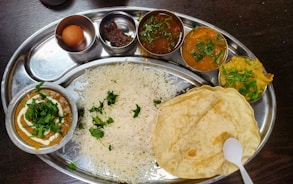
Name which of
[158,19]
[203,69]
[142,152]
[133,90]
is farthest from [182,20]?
[142,152]

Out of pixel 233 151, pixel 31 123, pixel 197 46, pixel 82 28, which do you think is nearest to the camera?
pixel 233 151

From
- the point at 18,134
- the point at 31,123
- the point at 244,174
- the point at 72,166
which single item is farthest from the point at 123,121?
the point at 244,174

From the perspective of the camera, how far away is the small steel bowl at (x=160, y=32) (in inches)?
123

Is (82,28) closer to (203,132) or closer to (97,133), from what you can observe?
(97,133)

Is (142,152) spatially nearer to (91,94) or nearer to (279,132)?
(91,94)

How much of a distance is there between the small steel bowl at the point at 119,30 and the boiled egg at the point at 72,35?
0.18 metres

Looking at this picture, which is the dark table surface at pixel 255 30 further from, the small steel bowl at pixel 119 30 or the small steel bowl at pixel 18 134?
the small steel bowl at pixel 18 134

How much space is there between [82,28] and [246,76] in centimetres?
145

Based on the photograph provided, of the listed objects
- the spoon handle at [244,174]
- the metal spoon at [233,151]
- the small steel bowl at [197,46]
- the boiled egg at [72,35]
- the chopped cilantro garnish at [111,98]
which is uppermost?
the boiled egg at [72,35]

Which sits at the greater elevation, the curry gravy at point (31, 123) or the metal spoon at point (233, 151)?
the curry gravy at point (31, 123)

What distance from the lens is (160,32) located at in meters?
3.13

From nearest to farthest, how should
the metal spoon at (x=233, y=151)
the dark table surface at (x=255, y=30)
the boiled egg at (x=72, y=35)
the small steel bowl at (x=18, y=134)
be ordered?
the metal spoon at (x=233, y=151)
the small steel bowl at (x=18, y=134)
the boiled egg at (x=72, y=35)
the dark table surface at (x=255, y=30)

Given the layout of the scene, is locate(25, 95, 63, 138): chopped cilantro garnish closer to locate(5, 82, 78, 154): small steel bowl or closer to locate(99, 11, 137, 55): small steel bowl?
locate(5, 82, 78, 154): small steel bowl

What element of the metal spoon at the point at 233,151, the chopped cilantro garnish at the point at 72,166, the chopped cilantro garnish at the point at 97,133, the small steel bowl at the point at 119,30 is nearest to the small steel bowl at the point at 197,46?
the small steel bowl at the point at 119,30
